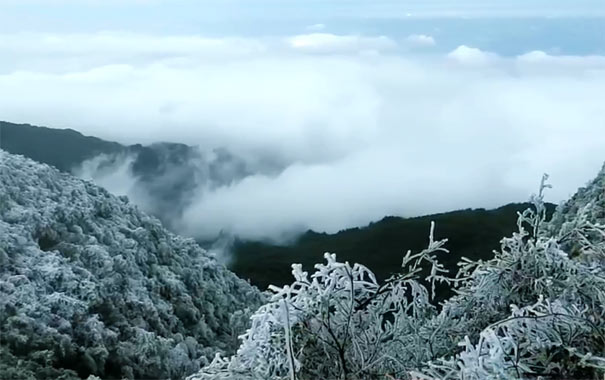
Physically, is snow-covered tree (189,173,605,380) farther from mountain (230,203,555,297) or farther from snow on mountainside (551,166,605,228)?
mountain (230,203,555,297)

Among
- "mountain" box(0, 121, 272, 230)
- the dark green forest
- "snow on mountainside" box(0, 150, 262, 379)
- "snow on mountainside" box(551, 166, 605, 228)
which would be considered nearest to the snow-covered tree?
the dark green forest

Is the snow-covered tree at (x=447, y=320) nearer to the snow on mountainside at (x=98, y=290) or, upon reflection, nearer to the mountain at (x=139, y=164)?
the snow on mountainside at (x=98, y=290)

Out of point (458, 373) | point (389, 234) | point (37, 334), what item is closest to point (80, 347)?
point (37, 334)

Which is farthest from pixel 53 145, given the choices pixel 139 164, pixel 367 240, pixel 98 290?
pixel 367 240

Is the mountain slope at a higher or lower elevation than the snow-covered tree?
higher

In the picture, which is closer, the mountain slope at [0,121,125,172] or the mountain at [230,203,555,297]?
the mountain at [230,203,555,297]

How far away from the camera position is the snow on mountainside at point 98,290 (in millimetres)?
2365

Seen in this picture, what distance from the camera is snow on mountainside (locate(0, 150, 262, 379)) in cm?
237

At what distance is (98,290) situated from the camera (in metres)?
2.73

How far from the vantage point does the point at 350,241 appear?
2.78 meters

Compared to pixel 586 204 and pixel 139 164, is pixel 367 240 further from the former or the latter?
pixel 139 164

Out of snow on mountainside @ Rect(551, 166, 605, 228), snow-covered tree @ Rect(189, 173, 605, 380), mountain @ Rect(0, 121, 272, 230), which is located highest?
mountain @ Rect(0, 121, 272, 230)

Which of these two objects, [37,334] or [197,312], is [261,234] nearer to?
[197,312]

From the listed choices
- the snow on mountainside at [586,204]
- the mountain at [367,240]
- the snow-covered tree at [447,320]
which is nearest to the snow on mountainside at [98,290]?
the mountain at [367,240]
